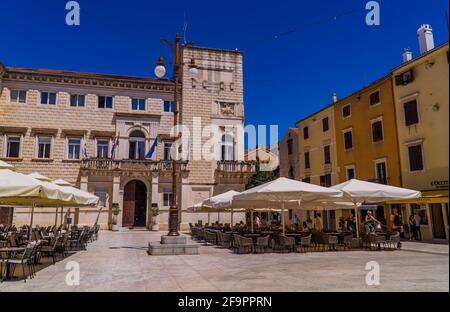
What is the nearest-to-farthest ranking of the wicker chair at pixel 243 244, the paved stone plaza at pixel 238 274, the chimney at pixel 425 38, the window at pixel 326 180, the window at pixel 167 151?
the paved stone plaza at pixel 238 274 → the wicker chair at pixel 243 244 → the chimney at pixel 425 38 → the window at pixel 326 180 → the window at pixel 167 151

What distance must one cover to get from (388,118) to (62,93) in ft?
84.8

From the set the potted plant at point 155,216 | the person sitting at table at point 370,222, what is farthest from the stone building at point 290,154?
the person sitting at table at point 370,222

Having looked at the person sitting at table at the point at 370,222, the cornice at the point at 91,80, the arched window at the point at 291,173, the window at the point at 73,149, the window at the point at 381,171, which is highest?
the cornice at the point at 91,80

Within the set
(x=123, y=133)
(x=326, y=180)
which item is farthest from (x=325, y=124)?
(x=123, y=133)

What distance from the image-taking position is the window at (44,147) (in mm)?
30484

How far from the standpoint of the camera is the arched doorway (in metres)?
31.7

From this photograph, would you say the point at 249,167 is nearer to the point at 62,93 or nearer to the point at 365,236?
the point at 62,93

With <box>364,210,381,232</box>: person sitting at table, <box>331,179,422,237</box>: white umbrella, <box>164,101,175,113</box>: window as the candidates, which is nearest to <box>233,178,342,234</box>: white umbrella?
<box>331,179,422,237</box>: white umbrella

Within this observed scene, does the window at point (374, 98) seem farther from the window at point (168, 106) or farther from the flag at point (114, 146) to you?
the flag at point (114, 146)

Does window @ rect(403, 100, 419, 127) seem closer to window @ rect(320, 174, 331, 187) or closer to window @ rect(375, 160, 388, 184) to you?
window @ rect(375, 160, 388, 184)

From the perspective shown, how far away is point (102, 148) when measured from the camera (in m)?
32.0

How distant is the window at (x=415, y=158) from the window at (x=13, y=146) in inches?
1147

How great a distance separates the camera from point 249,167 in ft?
112
